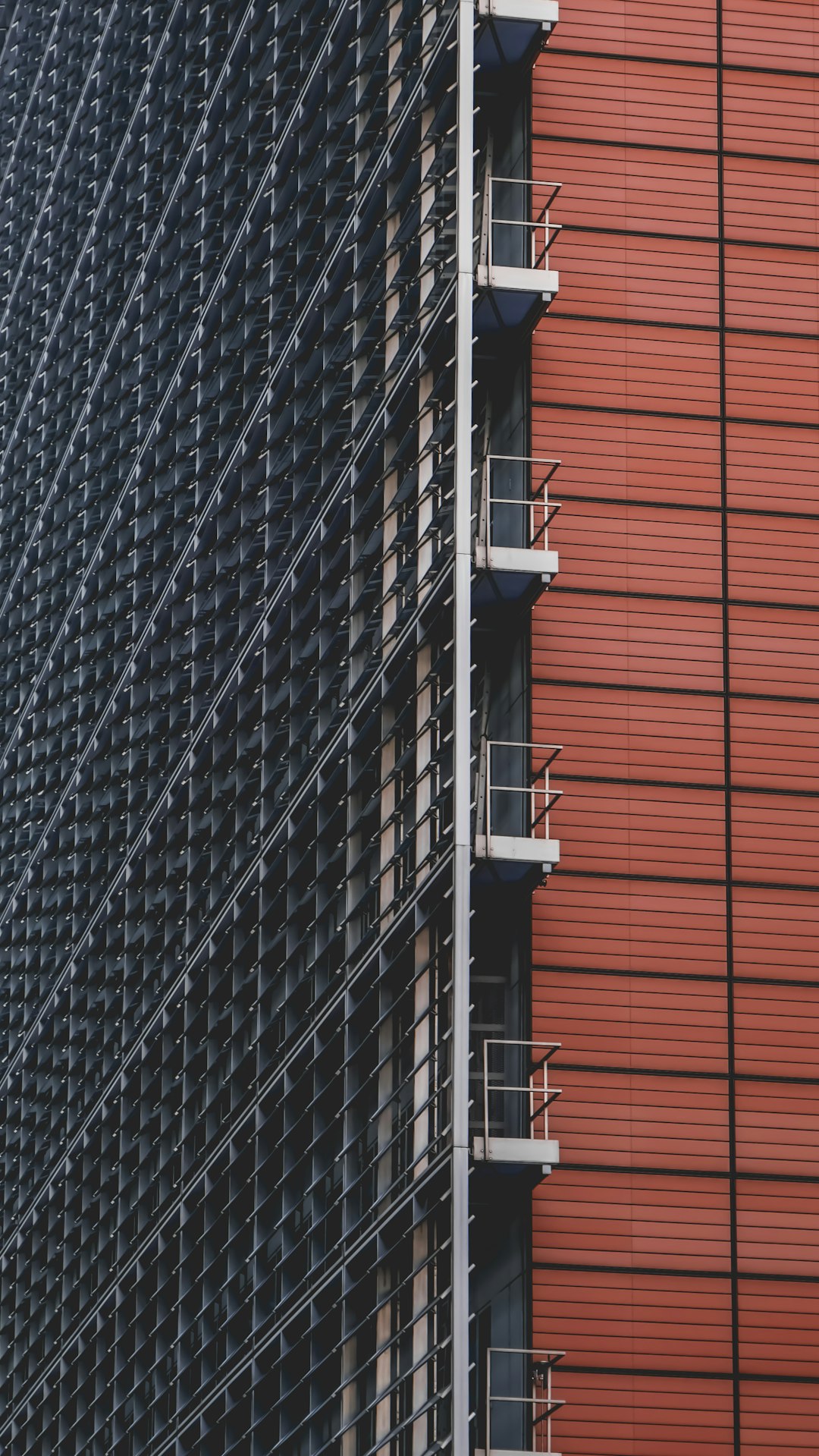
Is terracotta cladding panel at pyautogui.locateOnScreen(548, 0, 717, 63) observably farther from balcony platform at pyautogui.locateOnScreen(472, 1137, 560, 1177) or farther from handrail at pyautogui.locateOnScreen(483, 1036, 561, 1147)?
balcony platform at pyautogui.locateOnScreen(472, 1137, 560, 1177)

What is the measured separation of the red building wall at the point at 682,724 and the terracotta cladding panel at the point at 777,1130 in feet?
0.11

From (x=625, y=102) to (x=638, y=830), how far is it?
1160 cm

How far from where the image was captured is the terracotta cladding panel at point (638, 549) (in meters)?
34.0

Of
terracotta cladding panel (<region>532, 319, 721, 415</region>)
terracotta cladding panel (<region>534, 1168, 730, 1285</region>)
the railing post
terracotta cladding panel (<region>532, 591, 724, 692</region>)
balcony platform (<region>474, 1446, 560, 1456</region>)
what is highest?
terracotta cladding panel (<region>532, 319, 721, 415</region>)

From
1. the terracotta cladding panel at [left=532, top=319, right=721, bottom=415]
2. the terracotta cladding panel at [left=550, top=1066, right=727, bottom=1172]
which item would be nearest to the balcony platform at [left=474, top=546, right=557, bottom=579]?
the terracotta cladding panel at [left=532, top=319, right=721, bottom=415]

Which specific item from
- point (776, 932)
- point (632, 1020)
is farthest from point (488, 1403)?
point (776, 932)

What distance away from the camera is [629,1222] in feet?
104

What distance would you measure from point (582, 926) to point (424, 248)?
34.8 ft

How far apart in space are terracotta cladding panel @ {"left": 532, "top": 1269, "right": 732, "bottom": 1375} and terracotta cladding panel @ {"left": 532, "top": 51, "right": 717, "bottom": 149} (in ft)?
56.7

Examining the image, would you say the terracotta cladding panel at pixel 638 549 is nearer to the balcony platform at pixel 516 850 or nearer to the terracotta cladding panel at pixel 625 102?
the balcony platform at pixel 516 850

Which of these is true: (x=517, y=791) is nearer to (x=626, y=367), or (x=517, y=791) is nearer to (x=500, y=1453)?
(x=626, y=367)

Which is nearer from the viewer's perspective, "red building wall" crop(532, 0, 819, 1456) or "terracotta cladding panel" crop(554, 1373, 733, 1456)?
"terracotta cladding panel" crop(554, 1373, 733, 1456)

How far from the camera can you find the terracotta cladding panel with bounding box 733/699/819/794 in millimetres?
33875

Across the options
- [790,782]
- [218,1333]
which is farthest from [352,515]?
[218,1333]
